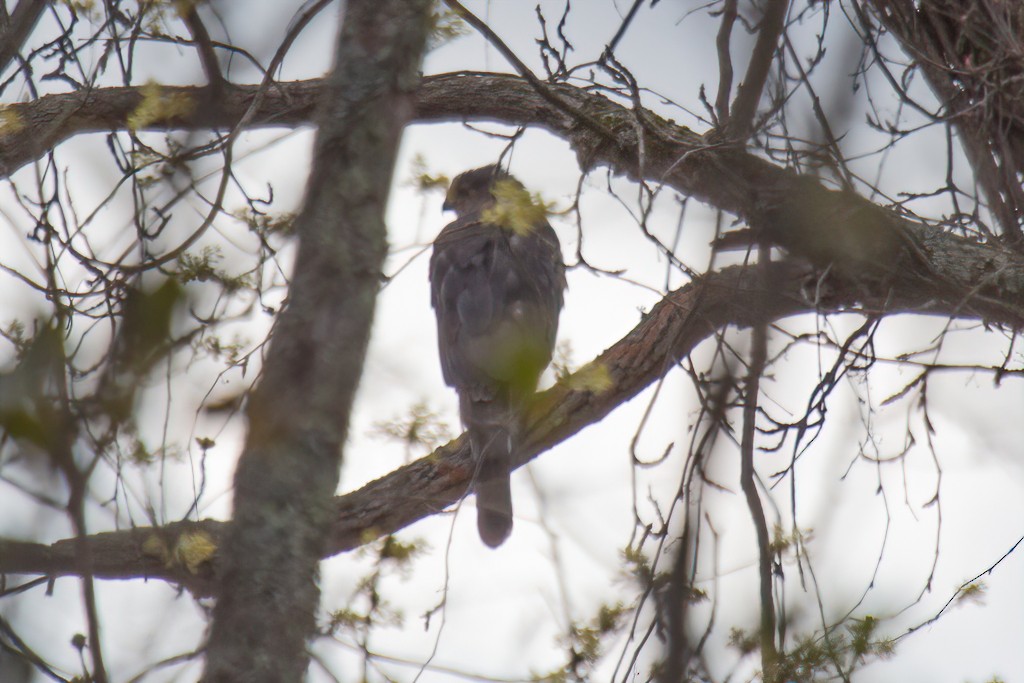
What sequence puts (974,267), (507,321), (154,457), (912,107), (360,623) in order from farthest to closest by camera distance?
(507,321) < (974,267) < (912,107) < (360,623) < (154,457)

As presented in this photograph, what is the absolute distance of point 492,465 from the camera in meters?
4.06

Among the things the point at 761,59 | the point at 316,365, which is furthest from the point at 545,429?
the point at 316,365

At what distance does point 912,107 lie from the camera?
3346 mm

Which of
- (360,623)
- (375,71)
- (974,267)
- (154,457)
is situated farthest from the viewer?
(974,267)

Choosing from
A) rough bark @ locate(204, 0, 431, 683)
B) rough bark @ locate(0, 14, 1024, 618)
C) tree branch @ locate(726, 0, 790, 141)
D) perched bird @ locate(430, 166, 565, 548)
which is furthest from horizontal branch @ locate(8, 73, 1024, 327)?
rough bark @ locate(204, 0, 431, 683)

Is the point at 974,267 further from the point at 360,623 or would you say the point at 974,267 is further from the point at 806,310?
the point at 360,623

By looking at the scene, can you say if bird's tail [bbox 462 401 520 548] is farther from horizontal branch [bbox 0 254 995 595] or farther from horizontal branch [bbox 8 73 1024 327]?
horizontal branch [bbox 8 73 1024 327]

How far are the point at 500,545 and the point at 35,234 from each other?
7.24 ft

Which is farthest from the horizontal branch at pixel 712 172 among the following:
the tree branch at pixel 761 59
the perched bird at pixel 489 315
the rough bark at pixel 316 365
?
the rough bark at pixel 316 365

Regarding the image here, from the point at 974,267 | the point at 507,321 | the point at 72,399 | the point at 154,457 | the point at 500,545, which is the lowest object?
the point at 72,399

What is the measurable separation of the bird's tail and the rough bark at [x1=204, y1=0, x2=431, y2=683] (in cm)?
232

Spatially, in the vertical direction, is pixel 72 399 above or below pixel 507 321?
below

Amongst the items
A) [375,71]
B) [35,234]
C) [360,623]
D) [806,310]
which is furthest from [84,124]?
[375,71]

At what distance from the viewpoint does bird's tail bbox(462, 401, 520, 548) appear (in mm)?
3982
